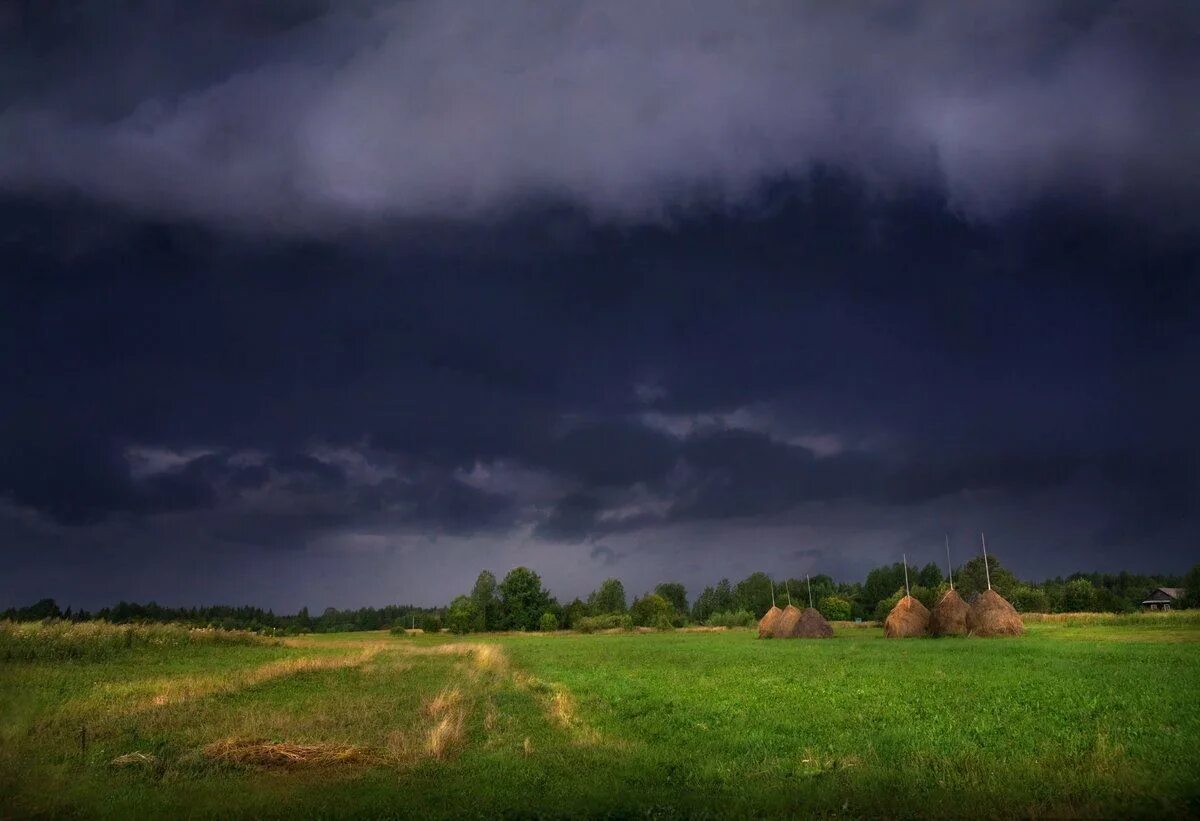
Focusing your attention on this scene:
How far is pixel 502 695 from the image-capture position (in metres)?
27.5

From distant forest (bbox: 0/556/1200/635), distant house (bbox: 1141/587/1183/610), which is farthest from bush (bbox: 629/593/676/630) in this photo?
distant house (bbox: 1141/587/1183/610)

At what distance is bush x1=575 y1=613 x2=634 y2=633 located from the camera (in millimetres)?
117062

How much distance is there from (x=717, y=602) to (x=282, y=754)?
578 ft

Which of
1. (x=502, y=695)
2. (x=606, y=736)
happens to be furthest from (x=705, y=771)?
(x=502, y=695)

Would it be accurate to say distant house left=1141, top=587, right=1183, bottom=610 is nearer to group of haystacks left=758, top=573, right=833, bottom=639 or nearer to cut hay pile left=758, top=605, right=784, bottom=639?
cut hay pile left=758, top=605, right=784, bottom=639

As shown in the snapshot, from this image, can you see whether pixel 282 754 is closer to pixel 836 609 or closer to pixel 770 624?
pixel 770 624

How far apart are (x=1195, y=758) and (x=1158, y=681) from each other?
12.1 m

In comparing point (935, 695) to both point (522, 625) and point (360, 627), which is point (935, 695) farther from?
point (360, 627)

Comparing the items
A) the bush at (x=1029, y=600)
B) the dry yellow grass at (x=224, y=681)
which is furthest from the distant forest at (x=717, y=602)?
the dry yellow grass at (x=224, y=681)

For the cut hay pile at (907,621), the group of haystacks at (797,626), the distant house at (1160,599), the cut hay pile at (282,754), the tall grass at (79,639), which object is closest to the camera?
the cut hay pile at (282,754)

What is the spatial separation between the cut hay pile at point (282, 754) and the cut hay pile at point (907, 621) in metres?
53.1

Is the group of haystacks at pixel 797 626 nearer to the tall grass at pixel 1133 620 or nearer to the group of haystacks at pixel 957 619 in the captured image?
the group of haystacks at pixel 957 619

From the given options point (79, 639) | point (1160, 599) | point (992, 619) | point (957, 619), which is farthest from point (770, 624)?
point (1160, 599)

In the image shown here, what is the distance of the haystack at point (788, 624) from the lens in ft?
226
